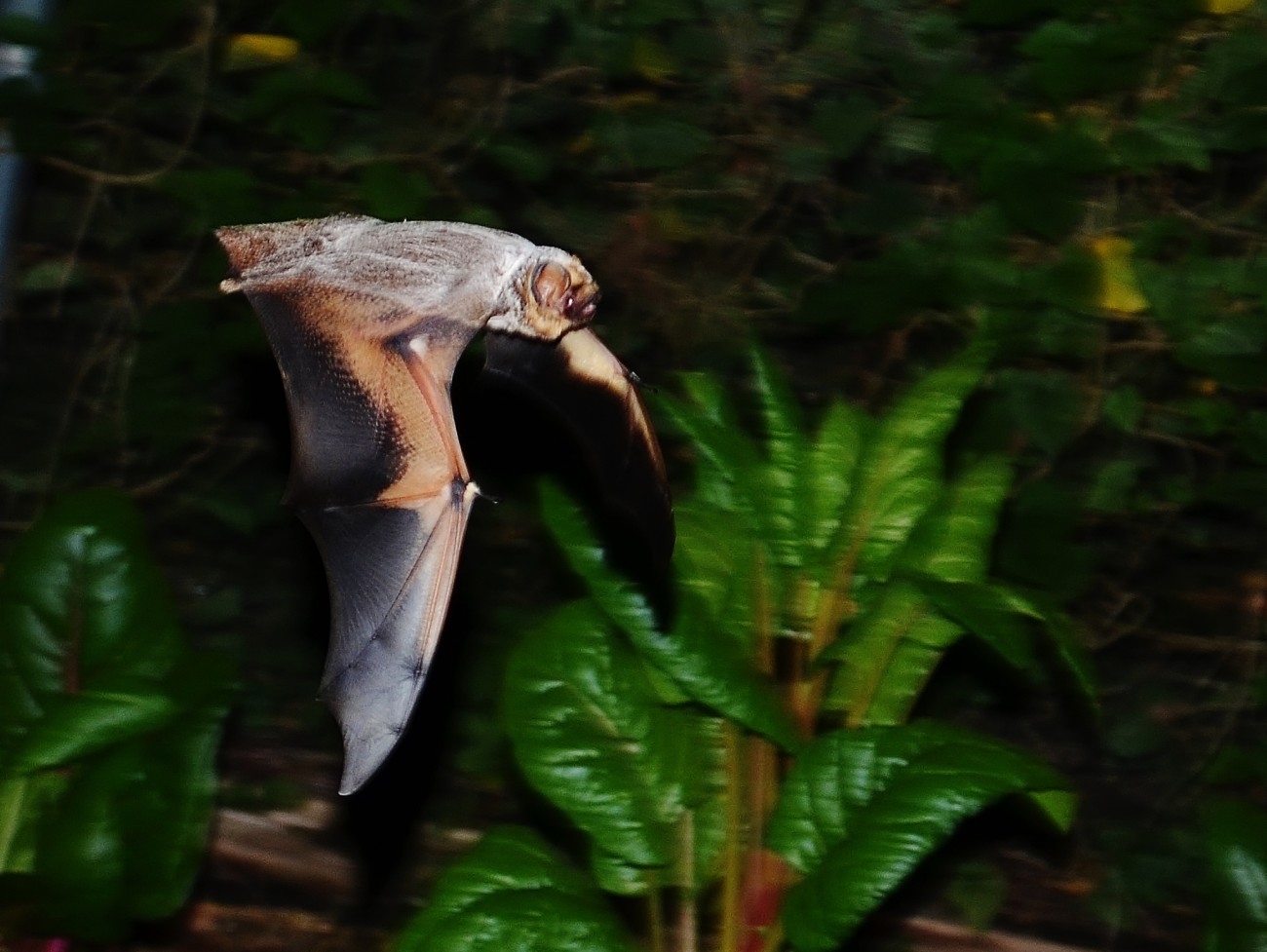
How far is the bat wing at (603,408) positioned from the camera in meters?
0.82

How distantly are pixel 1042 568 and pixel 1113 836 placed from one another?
0.35 metres

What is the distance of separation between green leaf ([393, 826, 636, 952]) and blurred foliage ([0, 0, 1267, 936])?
2.38 ft

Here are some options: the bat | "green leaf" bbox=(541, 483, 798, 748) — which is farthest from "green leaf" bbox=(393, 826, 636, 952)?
the bat

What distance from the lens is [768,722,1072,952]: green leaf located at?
3.75 feet

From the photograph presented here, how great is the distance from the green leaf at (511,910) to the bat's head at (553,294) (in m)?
0.59

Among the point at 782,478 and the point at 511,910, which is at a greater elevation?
the point at 782,478

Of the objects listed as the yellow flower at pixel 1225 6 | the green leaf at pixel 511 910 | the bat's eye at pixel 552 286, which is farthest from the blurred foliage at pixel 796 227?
the bat's eye at pixel 552 286

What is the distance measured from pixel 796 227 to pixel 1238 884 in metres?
0.99

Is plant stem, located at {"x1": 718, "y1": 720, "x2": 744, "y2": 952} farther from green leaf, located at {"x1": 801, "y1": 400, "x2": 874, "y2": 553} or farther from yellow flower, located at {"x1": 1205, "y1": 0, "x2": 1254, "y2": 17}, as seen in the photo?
yellow flower, located at {"x1": 1205, "y1": 0, "x2": 1254, "y2": 17}

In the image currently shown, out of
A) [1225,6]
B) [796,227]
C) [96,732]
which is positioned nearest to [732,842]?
[96,732]

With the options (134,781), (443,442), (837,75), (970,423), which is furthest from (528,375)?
(837,75)

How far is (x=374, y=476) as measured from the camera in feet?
2.81

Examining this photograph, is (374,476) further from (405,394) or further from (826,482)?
(826,482)

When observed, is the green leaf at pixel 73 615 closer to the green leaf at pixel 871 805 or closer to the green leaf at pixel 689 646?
the green leaf at pixel 689 646
